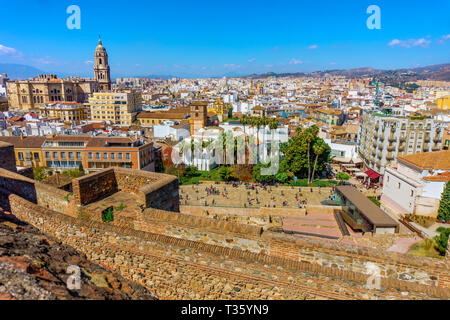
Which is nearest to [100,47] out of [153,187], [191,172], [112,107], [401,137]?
[112,107]

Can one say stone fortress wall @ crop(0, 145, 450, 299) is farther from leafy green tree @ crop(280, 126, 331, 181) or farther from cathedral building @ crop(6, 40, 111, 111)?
cathedral building @ crop(6, 40, 111, 111)

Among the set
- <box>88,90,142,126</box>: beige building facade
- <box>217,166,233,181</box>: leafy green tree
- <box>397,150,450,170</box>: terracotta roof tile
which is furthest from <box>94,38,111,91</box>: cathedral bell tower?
<box>397,150,450,170</box>: terracotta roof tile

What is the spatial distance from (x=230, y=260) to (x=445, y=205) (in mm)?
29257

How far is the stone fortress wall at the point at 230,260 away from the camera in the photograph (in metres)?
5.70

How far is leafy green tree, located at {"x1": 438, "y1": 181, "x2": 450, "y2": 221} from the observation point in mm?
27344

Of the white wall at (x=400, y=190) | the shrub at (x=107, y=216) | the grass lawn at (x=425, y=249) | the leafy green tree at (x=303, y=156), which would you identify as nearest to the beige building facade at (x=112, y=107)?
the leafy green tree at (x=303, y=156)

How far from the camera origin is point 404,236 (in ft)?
76.4

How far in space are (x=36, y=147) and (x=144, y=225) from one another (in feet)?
137

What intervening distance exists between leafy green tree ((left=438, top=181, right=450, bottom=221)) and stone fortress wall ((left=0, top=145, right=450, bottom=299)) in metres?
26.2

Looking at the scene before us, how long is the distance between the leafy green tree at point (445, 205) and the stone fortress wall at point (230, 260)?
2624cm

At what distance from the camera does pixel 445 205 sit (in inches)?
1085

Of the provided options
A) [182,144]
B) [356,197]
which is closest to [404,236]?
[356,197]

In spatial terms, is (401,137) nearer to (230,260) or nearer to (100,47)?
(230,260)
